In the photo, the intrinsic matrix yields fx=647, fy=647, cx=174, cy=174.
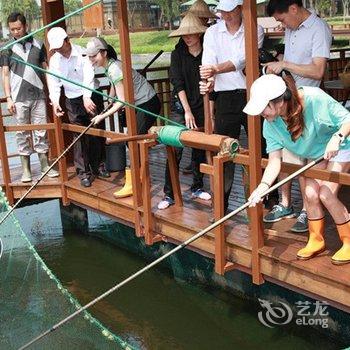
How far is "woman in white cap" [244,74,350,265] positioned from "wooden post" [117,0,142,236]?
4.98ft

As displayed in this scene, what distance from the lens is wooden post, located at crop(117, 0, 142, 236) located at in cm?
492

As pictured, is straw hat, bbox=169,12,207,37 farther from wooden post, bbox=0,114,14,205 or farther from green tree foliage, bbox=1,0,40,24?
green tree foliage, bbox=1,0,40,24

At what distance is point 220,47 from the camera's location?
176 inches

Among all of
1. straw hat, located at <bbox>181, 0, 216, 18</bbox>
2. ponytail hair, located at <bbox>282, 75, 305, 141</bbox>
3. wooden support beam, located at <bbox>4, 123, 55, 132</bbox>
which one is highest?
straw hat, located at <bbox>181, 0, 216, 18</bbox>

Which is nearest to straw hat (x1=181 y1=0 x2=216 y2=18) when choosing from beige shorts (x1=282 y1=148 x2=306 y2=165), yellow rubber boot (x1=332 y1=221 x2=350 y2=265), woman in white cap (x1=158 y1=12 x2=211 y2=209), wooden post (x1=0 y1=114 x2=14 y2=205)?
woman in white cap (x1=158 y1=12 x2=211 y2=209)

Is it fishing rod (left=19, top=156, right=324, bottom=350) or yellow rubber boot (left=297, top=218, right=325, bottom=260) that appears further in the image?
yellow rubber boot (left=297, top=218, right=325, bottom=260)

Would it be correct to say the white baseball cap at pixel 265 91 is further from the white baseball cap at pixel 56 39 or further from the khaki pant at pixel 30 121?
the khaki pant at pixel 30 121

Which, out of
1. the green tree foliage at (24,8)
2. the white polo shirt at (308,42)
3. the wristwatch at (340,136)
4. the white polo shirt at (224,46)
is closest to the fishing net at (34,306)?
the wristwatch at (340,136)

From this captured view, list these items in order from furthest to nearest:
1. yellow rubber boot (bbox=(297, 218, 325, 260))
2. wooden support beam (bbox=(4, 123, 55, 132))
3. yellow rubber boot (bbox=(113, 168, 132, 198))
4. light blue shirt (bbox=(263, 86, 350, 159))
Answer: wooden support beam (bbox=(4, 123, 55, 132))
yellow rubber boot (bbox=(113, 168, 132, 198))
yellow rubber boot (bbox=(297, 218, 325, 260))
light blue shirt (bbox=(263, 86, 350, 159))

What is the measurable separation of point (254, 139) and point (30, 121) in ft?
10.3

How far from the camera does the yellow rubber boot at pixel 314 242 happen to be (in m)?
3.89

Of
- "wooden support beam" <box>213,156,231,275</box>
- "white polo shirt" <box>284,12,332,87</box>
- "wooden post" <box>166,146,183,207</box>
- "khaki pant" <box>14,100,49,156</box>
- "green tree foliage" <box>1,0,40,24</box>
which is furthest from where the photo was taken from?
"green tree foliage" <box>1,0,40,24</box>

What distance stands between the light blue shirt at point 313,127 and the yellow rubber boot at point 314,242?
1.39 ft

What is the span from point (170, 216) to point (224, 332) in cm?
109
